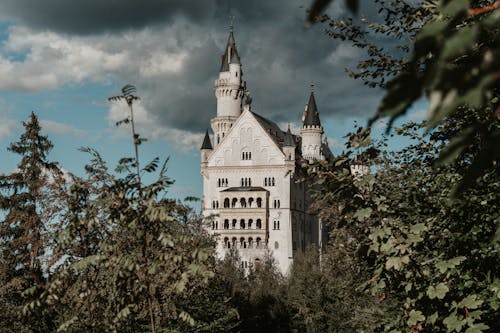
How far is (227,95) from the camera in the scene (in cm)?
8256

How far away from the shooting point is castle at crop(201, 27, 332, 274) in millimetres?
74938

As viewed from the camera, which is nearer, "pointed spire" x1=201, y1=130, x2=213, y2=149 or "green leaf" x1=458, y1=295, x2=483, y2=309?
"green leaf" x1=458, y1=295, x2=483, y2=309

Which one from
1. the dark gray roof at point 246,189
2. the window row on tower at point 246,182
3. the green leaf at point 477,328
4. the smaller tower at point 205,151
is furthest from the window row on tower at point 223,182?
the green leaf at point 477,328

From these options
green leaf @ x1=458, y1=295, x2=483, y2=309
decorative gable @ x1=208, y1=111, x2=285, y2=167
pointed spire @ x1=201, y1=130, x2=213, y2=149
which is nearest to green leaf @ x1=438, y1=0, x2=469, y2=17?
green leaf @ x1=458, y1=295, x2=483, y2=309

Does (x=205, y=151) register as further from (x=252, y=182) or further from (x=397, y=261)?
(x=397, y=261)

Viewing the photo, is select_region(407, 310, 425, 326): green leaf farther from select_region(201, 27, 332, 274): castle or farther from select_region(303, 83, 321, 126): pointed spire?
select_region(303, 83, 321, 126): pointed spire

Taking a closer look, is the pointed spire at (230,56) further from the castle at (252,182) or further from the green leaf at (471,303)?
the green leaf at (471,303)

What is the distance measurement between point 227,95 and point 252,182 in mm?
12919

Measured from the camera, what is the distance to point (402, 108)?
1.63 m

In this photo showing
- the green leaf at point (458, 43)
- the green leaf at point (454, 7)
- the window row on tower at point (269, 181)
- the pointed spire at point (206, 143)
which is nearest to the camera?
the green leaf at point (458, 43)

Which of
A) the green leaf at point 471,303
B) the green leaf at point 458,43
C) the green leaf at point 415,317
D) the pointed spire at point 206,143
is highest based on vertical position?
the pointed spire at point 206,143

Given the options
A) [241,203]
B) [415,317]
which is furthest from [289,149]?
[415,317]

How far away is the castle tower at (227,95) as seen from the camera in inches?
3226

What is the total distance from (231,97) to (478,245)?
7699 centimetres
